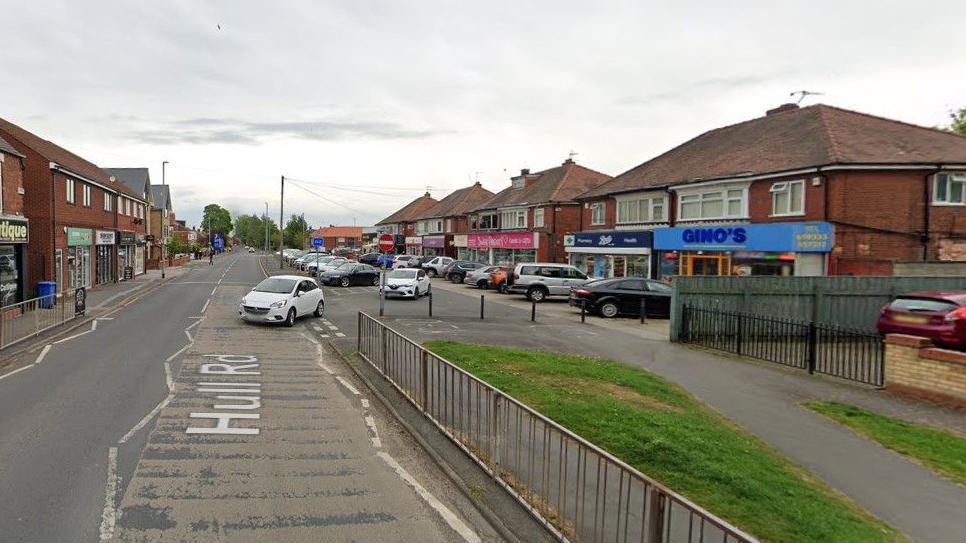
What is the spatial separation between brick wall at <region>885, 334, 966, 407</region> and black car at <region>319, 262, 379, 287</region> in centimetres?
2855

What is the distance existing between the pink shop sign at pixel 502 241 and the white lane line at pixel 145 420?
35730 mm

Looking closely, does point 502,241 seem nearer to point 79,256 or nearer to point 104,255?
point 104,255

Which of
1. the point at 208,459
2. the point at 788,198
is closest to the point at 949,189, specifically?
the point at 788,198

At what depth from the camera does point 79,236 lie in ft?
94.7

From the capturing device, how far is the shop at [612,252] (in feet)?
101

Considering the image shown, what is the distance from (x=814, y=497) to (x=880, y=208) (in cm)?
1968

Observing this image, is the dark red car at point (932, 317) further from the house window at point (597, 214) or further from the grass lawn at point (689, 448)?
the house window at point (597, 214)

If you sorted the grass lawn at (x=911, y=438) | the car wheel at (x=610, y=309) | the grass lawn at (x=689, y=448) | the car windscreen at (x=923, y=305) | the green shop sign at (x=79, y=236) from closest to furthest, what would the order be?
the grass lawn at (x=689, y=448) < the grass lawn at (x=911, y=438) < the car windscreen at (x=923, y=305) < the car wheel at (x=610, y=309) < the green shop sign at (x=79, y=236)

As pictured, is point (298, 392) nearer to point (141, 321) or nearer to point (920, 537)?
point (920, 537)

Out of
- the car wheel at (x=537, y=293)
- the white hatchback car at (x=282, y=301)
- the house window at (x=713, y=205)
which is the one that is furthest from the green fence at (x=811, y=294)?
the car wheel at (x=537, y=293)

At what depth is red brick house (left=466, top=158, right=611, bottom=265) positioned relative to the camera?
140ft

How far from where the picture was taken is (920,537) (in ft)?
18.4

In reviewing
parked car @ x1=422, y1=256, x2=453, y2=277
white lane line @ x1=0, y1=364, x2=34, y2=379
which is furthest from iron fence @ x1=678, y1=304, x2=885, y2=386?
parked car @ x1=422, y1=256, x2=453, y2=277

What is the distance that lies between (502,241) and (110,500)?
1709 inches
